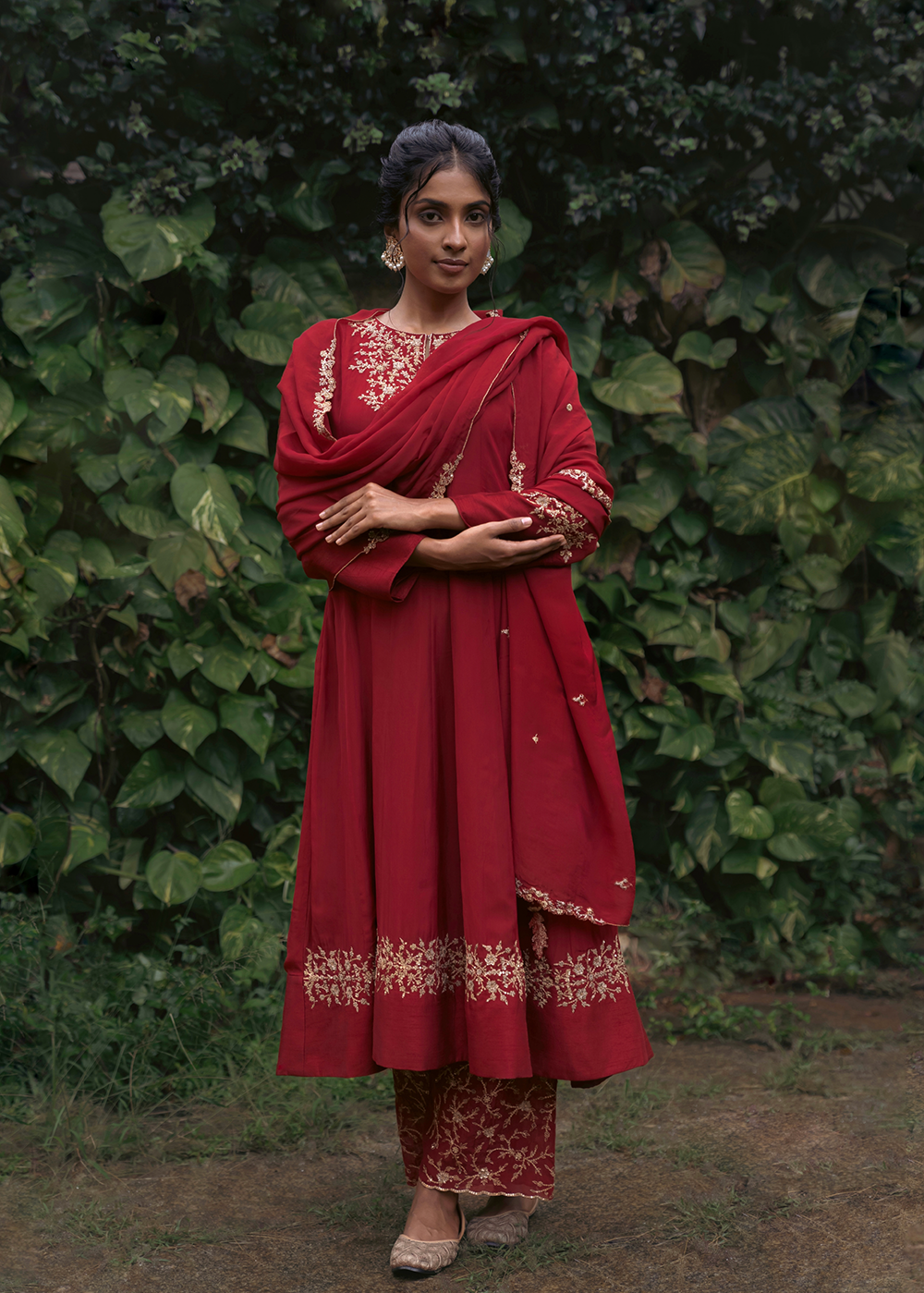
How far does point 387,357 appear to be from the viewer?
2041mm

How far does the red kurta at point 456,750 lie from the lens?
76.1 inches

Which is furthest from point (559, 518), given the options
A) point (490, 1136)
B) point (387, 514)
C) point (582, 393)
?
point (582, 393)

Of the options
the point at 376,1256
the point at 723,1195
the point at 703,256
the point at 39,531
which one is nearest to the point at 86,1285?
the point at 376,1256

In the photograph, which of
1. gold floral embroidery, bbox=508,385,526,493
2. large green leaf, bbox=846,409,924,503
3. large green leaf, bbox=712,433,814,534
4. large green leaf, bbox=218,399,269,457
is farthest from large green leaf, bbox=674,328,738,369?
gold floral embroidery, bbox=508,385,526,493

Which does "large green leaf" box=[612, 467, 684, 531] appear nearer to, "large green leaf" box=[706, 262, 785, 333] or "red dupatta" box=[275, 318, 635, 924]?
"large green leaf" box=[706, 262, 785, 333]

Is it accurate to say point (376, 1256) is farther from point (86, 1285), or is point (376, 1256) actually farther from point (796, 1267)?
point (796, 1267)

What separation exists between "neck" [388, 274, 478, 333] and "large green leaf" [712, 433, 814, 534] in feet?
4.63

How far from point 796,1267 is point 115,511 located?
89.5 inches

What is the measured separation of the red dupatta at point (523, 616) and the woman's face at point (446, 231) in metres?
0.11

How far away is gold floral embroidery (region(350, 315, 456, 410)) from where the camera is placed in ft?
6.61

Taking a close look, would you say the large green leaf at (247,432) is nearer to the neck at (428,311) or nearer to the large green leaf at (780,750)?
the neck at (428,311)

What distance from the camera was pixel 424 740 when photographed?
195 cm

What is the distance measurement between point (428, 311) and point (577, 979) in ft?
4.01

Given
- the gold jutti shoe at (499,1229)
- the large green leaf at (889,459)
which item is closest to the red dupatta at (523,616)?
the gold jutti shoe at (499,1229)
